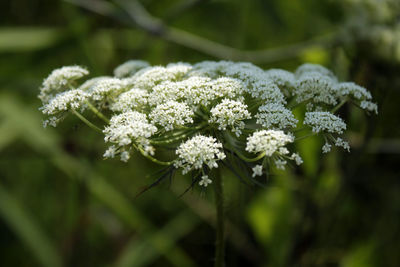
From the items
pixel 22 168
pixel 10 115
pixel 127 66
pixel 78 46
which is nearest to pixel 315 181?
pixel 127 66

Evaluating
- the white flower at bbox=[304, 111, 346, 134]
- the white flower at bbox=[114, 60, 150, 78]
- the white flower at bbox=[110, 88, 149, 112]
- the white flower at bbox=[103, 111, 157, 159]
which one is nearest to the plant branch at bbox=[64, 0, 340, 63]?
the white flower at bbox=[114, 60, 150, 78]

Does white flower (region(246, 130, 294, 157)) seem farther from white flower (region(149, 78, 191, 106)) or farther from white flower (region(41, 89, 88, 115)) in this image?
white flower (region(41, 89, 88, 115))

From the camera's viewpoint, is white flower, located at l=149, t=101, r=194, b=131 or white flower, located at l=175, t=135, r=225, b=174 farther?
white flower, located at l=149, t=101, r=194, b=131

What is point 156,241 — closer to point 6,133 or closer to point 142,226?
point 142,226

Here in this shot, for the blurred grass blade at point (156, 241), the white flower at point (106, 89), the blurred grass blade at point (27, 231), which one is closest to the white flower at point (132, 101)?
the white flower at point (106, 89)

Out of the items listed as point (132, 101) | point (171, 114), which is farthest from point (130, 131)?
point (132, 101)

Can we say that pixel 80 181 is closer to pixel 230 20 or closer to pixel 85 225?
pixel 85 225
